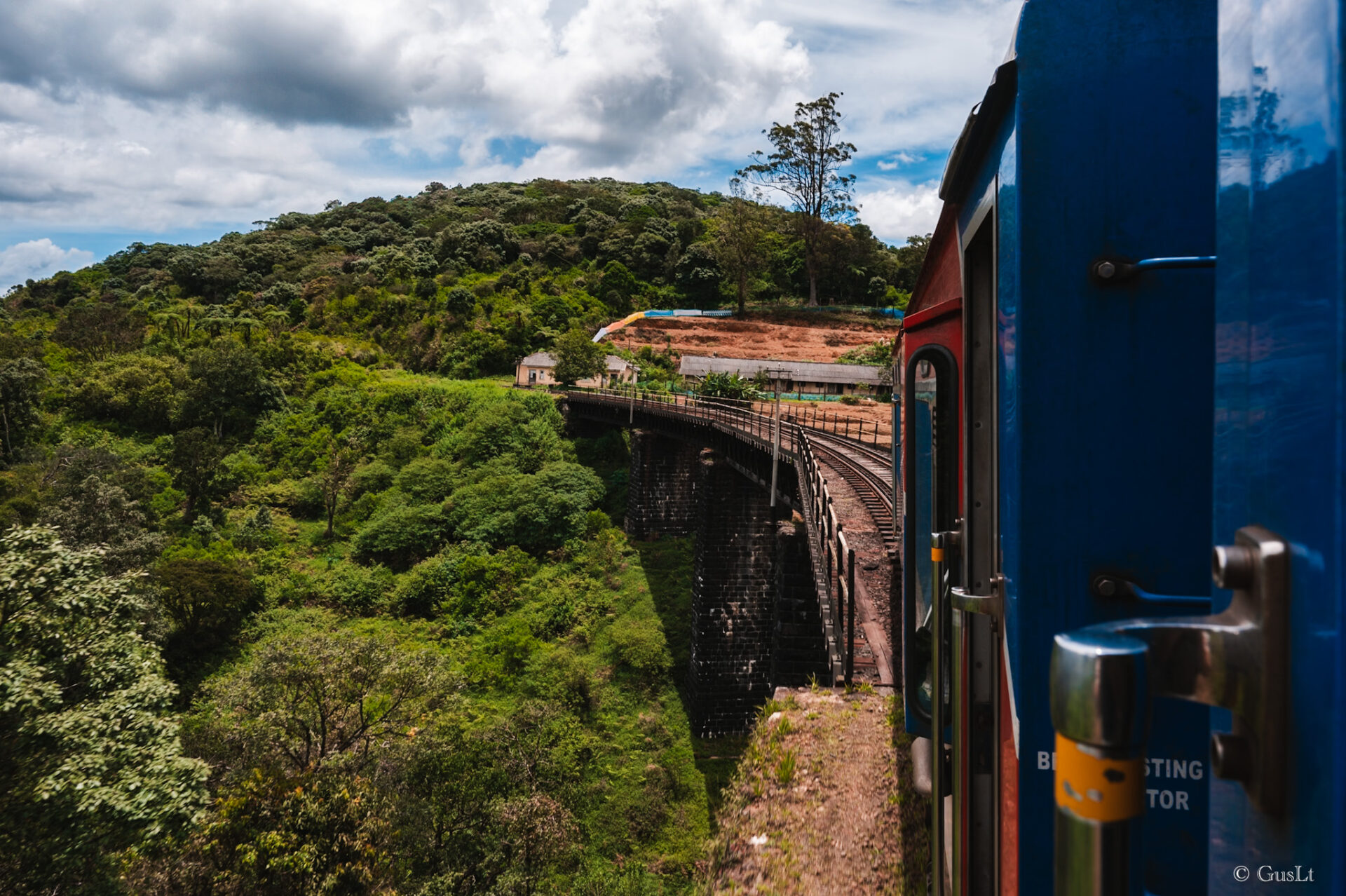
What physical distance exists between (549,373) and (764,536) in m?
26.9

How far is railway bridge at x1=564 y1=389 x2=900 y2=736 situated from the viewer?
32.2ft

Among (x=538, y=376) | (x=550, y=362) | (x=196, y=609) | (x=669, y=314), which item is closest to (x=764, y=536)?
(x=196, y=609)

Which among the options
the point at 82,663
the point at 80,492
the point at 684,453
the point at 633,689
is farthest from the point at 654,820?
the point at 80,492

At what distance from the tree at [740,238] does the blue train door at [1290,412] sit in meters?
54.0

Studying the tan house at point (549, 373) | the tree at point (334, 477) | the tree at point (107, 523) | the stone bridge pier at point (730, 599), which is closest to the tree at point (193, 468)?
the tree at point (334, 477)

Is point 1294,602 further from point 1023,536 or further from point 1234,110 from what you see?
point 1023,536

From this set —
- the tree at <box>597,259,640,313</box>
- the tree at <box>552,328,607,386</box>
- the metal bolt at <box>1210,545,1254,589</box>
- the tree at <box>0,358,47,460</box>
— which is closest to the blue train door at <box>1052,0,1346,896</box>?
the metal bolt at <box>1210,545,1254,589</box>

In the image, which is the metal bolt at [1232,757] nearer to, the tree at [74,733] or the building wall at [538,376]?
the tree at [74,733]

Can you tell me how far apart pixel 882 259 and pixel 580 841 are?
174 feet

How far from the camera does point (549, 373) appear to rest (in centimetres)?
4350

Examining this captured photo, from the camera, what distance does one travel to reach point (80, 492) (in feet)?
77.0

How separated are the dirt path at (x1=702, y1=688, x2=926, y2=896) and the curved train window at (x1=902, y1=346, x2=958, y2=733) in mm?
1719

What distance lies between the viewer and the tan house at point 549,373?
138 ft

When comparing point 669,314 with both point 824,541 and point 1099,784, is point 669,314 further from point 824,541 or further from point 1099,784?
point 1099,784
